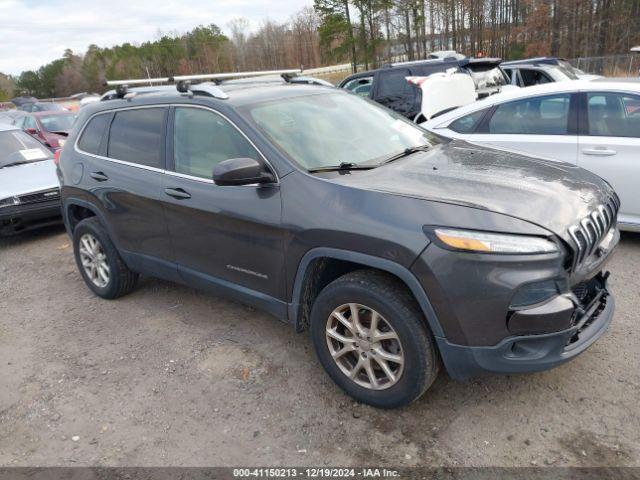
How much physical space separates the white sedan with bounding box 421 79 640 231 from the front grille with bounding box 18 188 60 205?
18.1ft

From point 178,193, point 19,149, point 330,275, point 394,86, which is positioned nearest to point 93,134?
point 178,193

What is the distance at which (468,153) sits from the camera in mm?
3467

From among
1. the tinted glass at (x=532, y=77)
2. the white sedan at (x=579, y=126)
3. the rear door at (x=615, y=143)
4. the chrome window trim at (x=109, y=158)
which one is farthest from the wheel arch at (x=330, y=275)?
the tinted glass at (x=532, y=77)

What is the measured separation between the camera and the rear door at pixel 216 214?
311cm

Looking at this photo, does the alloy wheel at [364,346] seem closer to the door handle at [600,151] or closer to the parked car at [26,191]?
the door handle at [600,151]

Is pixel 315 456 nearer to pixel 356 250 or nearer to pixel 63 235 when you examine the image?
pixel 356 250

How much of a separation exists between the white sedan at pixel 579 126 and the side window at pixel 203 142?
249 cm

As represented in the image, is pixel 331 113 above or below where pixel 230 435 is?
above

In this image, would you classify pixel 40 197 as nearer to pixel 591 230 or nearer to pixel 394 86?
pixel 394 86

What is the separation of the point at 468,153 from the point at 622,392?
1.74 m

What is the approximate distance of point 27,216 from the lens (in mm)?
6699

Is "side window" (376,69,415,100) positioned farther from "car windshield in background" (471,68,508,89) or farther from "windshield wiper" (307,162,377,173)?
"windshield wiper" (307,162,377,173)

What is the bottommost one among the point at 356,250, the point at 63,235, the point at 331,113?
the point at 63,235

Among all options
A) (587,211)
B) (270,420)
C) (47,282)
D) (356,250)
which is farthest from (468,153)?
(47,282)
